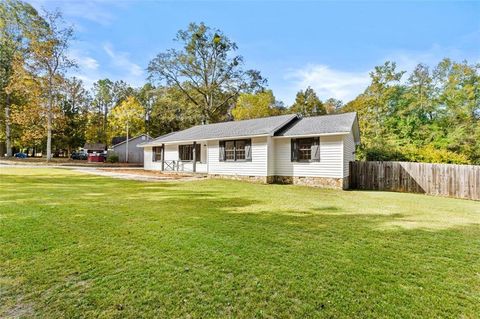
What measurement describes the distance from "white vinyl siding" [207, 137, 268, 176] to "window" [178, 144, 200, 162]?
2.29m

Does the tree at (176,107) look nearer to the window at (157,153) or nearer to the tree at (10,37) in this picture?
the window at (157,153)

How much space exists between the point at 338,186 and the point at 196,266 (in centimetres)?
1040

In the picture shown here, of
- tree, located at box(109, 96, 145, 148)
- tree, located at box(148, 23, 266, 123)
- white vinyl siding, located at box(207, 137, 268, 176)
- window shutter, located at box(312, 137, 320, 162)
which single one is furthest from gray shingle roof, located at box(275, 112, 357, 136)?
tree, located at box(109, 96, 145, 148)

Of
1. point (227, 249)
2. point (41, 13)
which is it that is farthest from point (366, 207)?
point (41, 13)

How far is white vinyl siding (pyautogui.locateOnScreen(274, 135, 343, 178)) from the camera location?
12172mm

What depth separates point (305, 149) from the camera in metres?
13.2

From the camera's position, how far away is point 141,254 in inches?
140

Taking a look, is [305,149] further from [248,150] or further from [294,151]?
[248,150]

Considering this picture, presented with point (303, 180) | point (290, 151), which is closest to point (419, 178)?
point (303, 180)

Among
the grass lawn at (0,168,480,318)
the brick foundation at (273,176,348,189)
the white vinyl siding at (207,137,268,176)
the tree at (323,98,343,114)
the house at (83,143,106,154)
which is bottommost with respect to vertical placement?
the grass lawn at (0,168,480,318)

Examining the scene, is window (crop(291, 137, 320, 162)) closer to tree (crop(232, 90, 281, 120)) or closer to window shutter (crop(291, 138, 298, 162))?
window shutter (crop(291, 138, 298, 162))

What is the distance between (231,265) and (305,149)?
424 inches

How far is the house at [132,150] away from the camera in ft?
107

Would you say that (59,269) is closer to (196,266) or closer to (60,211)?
(196,266)
